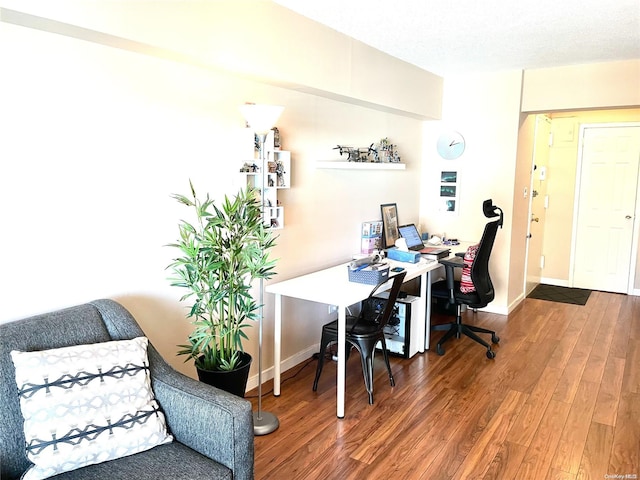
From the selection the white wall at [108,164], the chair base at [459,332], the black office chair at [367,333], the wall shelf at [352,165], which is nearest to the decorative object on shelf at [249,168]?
the white wall at [108,164]

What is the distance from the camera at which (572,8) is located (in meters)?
2.96

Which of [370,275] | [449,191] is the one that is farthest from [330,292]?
[449,191]

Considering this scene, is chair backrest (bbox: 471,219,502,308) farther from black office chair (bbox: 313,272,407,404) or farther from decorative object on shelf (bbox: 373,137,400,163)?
decorative object on shelf (bbox: 373,137,400,163)

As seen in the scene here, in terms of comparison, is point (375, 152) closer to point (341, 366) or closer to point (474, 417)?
point (341, 366)

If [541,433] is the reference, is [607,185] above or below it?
above

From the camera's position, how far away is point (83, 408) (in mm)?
1736

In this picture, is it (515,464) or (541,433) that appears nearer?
(515,464)

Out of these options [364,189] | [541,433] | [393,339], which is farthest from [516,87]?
[541,433]

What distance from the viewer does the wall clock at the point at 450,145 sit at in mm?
5156

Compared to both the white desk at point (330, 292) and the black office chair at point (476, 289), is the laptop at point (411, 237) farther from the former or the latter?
the white desk at point (330, 292)

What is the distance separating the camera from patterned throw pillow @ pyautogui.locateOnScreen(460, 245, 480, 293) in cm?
402

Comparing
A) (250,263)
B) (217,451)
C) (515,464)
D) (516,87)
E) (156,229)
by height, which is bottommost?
(515,464)

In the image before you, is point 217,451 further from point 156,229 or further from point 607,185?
point 607,185

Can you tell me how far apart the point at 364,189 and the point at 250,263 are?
2015 mm
